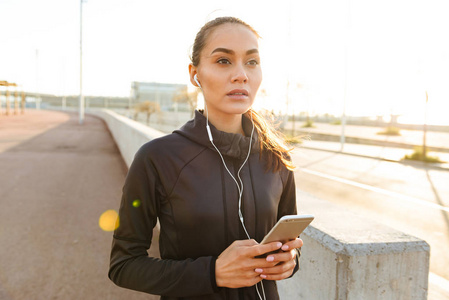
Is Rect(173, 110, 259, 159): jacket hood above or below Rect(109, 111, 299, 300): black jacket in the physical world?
above

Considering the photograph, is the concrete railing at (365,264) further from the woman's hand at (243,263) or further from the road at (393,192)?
the road at (393,192)

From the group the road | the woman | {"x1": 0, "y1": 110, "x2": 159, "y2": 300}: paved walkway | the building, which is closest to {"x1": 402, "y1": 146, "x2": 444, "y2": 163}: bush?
the road

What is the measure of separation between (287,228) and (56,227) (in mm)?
5172

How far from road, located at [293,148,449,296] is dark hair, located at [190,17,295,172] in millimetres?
→ 3827

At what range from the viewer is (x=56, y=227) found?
567cm

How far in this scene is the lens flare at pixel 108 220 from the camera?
582cm

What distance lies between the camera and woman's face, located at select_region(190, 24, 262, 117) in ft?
5.41

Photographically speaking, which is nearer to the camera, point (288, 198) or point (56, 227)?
point (288, 198)

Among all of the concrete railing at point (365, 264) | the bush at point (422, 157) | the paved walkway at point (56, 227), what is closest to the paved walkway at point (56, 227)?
the paved walkway at point (56, 227)

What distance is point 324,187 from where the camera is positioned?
10516 millimetres

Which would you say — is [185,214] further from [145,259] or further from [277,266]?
[277,266]

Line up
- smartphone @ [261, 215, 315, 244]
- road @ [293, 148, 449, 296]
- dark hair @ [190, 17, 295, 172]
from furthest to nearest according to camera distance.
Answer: road @ [293, 148, 449, 296] < dark hair @ [190, 17, 295, 172] < smartphone @ [261, 215, 315, 244]

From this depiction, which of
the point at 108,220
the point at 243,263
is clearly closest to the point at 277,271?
the point at 243,263

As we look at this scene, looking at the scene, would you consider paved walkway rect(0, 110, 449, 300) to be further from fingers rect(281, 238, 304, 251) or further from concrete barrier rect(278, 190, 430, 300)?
fingers rect(281, 238, 304, 251)
